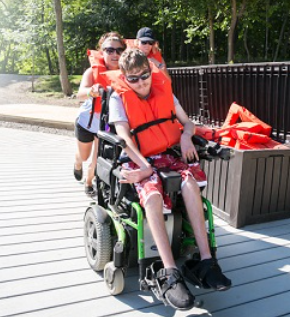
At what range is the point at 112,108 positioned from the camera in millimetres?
2607

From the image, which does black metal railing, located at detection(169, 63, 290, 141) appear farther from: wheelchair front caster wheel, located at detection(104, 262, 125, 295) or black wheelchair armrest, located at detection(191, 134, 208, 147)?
wheelchair front caster wheel, located at detection(104, 262, 125, 295)

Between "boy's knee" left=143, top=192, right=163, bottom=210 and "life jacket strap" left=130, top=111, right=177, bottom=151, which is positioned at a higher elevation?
"life jacket strap" left=130, top=111, right=177, bottom=151

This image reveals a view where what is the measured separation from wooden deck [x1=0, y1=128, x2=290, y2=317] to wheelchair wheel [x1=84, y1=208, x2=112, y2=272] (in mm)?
93

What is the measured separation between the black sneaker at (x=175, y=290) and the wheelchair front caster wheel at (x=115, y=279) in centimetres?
35

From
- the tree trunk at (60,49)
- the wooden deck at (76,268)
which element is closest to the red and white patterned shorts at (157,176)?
the wooden deck at (76,268)

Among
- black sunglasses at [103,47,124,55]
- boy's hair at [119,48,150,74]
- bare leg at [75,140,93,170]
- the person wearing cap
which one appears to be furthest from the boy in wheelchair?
bare leg at [75,140,93,170]

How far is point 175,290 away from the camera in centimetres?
200

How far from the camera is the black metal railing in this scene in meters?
4.14

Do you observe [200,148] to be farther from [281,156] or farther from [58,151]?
[58,151]

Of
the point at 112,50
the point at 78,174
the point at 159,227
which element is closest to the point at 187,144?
the point at 159,227

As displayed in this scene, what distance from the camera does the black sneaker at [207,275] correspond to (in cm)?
205

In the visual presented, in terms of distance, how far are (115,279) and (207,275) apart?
0.56 m

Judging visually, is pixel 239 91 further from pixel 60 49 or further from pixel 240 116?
pixel 60 49

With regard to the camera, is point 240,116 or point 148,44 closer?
point 148,44
